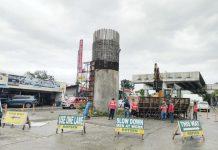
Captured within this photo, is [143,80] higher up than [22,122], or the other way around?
[143,80]

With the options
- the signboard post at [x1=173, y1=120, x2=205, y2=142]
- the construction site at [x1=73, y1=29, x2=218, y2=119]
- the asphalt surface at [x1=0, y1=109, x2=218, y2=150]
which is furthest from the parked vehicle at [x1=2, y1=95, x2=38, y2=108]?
the signboard post at [x1=173, y1=120, x2=205, y2=142]

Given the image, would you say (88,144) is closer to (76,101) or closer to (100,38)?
(100,38)

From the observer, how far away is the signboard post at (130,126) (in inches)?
490

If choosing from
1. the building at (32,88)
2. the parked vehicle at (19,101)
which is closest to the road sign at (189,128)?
the parked vehicle at (19,101)

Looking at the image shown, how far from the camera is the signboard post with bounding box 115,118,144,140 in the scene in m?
12.4

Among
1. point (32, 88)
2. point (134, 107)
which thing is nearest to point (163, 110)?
point (134, 107)

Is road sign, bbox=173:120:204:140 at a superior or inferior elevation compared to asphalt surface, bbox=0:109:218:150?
superior

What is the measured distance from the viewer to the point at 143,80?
73.7m

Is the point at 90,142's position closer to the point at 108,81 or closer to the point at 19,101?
the point at 108,81

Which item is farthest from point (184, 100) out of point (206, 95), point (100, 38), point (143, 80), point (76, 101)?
point (206, 95)

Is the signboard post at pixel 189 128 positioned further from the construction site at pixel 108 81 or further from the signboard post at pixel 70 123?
the construction site at pixel 108 81

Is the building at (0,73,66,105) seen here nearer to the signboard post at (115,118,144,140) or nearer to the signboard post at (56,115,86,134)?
the signboard post at (56,115,86,134)

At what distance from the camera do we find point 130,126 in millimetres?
12578

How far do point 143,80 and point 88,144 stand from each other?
6401 cm
